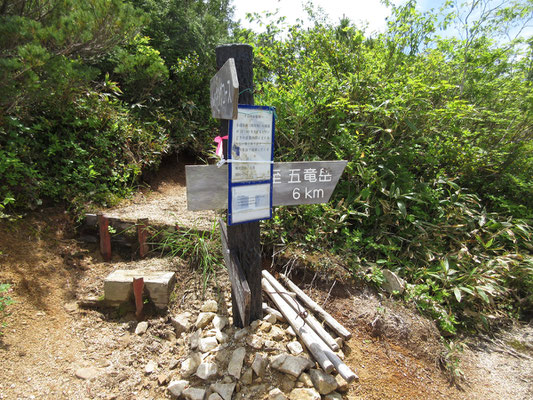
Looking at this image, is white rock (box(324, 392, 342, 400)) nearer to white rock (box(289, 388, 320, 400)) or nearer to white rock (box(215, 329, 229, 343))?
white rock (box(289, 388, 320, 400))

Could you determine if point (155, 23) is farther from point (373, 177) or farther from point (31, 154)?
point (373, 177)

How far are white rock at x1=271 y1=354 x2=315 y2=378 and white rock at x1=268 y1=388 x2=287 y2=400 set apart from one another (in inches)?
4.8

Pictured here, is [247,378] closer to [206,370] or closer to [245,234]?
[206,370]

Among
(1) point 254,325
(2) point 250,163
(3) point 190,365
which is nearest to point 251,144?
(2) point 250,163

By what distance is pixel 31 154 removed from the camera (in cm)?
317

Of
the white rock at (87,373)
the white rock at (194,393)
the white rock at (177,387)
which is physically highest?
the white rock at (194,393)

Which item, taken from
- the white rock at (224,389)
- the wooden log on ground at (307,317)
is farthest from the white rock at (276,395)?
the wooden log on ground at (307,317)

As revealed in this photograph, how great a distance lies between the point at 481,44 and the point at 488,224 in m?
2.64

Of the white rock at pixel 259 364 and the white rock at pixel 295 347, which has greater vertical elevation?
the white rock at pixel 295 347

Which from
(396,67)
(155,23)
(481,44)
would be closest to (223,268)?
(396,67)

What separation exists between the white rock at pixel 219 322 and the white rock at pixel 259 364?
433 mm

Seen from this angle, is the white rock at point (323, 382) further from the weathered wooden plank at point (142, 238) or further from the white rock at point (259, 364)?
the weathered wooden plank at point (142, 238)

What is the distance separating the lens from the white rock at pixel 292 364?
162 centimetres

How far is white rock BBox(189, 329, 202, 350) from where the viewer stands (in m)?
1.92
